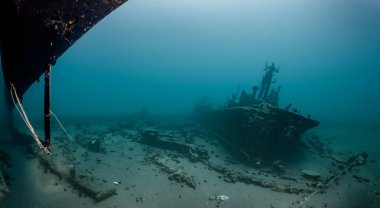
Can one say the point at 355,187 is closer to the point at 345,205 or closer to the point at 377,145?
the point at 345,205

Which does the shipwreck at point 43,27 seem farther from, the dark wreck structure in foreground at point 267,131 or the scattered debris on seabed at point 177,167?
the dark wreck structure in foreground at point 267,131

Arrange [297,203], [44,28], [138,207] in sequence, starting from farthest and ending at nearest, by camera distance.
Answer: [297,203] < [138,207] < [44,28]

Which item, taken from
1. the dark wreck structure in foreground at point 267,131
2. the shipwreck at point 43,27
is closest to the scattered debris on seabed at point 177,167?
the dark wreck structure in foreground at point 267,131

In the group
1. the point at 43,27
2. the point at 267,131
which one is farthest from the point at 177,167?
the point at 43,27

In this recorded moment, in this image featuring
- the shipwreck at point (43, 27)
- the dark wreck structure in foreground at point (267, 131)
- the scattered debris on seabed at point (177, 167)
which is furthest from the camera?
the dark wreck structure in foreground at point (267, 131)

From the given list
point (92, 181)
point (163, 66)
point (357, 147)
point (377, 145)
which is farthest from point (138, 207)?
point (163, 66)

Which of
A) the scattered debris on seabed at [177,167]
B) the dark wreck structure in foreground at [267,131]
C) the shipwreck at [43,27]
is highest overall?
the shipwreck at [43,27]

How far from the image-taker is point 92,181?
1173 centimetres

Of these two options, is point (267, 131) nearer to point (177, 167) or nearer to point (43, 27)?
point (177, 167)

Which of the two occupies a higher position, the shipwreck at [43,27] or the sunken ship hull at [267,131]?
the shipwreck at [43,27]

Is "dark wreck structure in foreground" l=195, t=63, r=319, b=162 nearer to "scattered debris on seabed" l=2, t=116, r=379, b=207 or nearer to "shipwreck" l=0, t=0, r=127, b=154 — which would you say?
"scattered debris on seabed" l=2, t=116, r=379, b=207

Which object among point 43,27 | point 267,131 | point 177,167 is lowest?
point 177,167

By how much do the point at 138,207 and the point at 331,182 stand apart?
1030cm

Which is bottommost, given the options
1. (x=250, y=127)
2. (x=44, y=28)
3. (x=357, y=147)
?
(x=357, y=147)
